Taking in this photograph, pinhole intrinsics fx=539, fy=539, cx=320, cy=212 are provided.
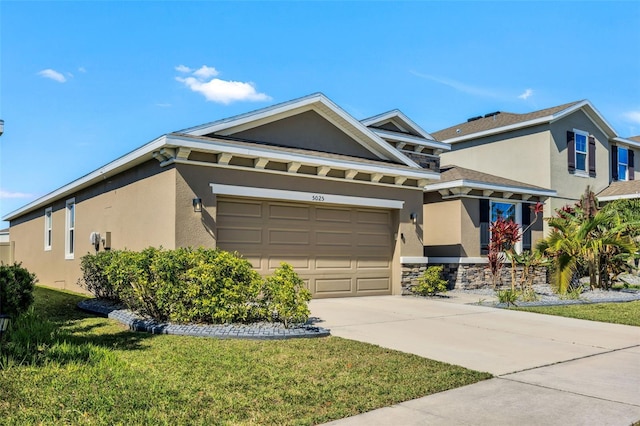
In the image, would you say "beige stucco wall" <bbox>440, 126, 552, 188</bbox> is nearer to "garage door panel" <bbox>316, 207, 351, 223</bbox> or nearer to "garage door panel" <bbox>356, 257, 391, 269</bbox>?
"garage door panel" <bbox>356, 257, 391, 269</bbox>

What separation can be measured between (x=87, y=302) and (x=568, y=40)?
13116 millimetres

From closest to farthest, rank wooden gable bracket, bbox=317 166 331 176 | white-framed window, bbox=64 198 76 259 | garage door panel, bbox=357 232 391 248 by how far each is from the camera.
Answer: wooden gable bracket, bbox=317 166 331 176, garage door panel, bbox=357 232 391 248, white-framed window, bbox=64 198 76 259

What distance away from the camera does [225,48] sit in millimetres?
13570

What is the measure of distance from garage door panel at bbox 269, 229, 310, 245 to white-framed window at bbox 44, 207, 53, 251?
1080cm

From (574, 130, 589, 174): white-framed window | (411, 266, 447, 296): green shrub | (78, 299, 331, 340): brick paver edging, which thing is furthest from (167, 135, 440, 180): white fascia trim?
(574, 130, 589, 174): white-framed window

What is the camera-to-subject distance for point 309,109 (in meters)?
13.5

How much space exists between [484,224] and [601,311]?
585 centimetres

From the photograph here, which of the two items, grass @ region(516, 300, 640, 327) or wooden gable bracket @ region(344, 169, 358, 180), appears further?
wooden gable bracket @ region(344, 169, 358, 180)

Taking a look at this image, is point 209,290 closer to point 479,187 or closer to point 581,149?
point 479,187

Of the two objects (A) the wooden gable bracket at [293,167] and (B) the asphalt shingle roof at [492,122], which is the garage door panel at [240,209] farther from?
(B) the asphalt shingle roof at [492,122]

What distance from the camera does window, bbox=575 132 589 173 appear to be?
22.7 m

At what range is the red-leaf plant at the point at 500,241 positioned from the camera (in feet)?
49.1

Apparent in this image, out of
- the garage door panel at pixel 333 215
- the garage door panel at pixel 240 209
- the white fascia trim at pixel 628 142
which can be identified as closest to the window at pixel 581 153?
the white fascia trim at pixel 628 142

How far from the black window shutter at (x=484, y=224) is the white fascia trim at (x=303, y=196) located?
404 centimetres
